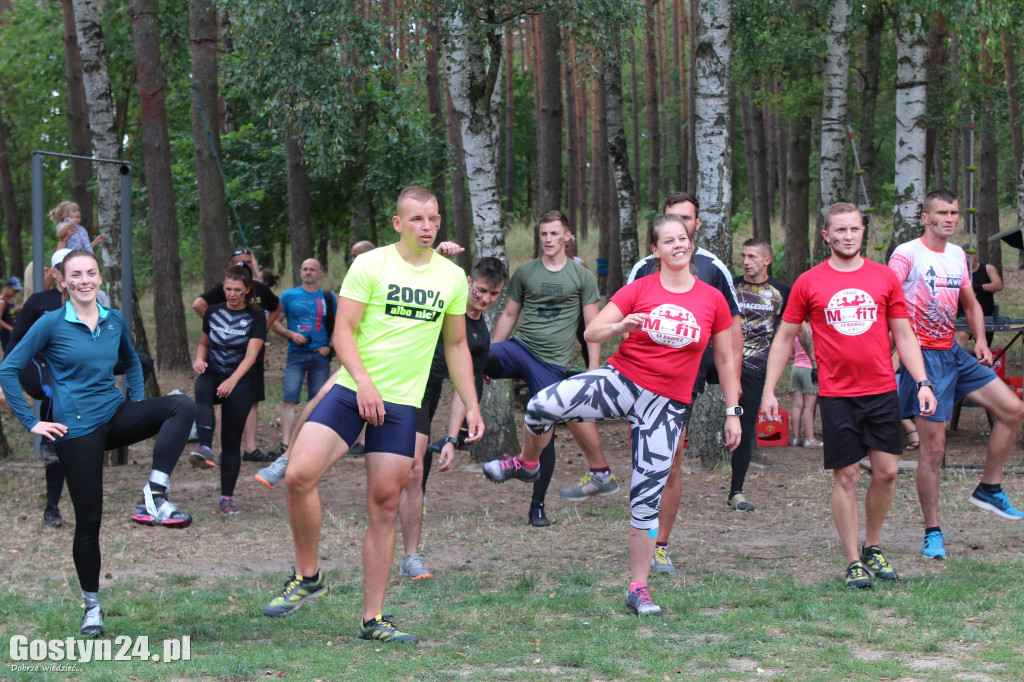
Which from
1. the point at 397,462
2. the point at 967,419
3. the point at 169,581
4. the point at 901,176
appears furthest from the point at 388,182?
the point at 397,462

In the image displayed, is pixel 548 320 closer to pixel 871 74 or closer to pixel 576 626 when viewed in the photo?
pixel 576 626

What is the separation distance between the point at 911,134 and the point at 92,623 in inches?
440

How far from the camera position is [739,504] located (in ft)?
25.8

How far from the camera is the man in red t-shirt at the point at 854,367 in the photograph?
18.0 ft

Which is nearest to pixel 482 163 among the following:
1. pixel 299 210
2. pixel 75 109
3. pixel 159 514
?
pixel 159 514

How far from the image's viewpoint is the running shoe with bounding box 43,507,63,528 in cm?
754

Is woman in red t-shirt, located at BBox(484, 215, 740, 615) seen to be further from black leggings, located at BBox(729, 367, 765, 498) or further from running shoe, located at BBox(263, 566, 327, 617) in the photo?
black leggings, located at BBox(729, 367, 765, 498)

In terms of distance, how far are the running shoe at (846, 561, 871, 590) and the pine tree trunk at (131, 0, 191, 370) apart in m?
11.8

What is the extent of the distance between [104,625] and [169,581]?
977 millimetres

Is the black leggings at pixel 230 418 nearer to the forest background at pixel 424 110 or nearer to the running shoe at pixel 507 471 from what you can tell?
the running shoe at pixel 507 471

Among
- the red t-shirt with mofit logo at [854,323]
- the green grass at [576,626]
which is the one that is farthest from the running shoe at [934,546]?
the red t-shirt with mofit logo at [854,323]

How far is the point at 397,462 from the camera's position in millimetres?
4621

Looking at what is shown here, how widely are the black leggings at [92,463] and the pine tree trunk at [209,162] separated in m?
10.9

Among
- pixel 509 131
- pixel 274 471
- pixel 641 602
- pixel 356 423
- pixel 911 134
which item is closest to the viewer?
pixel 356 423
